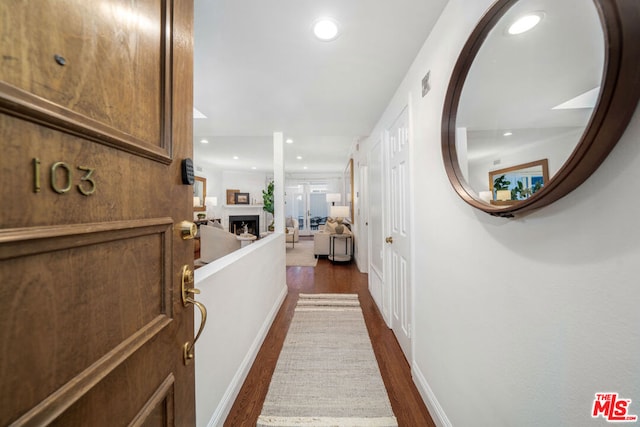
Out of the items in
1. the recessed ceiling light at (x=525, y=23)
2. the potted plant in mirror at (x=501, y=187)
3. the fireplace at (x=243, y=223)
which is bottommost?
the fireplace at (x=243, y=223)

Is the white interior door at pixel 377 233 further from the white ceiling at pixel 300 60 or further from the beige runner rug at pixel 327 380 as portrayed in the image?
the white ceiling at pixel 300 60

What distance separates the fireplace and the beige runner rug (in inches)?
218

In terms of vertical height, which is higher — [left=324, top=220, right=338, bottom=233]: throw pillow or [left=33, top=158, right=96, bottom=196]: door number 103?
[left=33, top=158, right=96, bottom=196]: door number 103

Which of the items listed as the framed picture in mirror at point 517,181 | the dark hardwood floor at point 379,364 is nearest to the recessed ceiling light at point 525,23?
the framed picture in mirror at point 517,181

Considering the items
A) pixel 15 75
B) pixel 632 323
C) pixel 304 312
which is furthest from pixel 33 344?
pixel 304 312

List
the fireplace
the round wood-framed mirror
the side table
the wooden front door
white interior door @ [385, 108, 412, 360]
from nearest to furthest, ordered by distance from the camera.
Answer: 1. the wooden front door
2. the round wood-framed mirror
3. white interior door @ [385, 108, 412, 360]
4. the side table
5. the fireplace

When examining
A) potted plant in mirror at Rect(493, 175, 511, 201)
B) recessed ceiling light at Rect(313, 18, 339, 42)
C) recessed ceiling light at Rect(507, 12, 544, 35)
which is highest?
recessed ceiling light at Rect(313, 18, 339, 42)

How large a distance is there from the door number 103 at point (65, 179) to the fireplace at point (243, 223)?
23.8 ft

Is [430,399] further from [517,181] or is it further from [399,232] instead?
[517,181]

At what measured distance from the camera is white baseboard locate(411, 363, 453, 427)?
1216 mm

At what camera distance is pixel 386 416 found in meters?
1.32

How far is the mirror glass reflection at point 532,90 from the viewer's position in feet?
1.85

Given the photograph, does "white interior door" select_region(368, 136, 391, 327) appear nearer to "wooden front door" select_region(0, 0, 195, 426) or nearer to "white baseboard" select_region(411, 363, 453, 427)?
"white baseboard" select_region(411, 363, 453, 427)

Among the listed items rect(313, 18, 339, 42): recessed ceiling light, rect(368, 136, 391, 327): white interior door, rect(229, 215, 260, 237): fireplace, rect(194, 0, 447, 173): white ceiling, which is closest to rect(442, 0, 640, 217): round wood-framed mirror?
rect(194, 0, 447, 173): white ceiling
